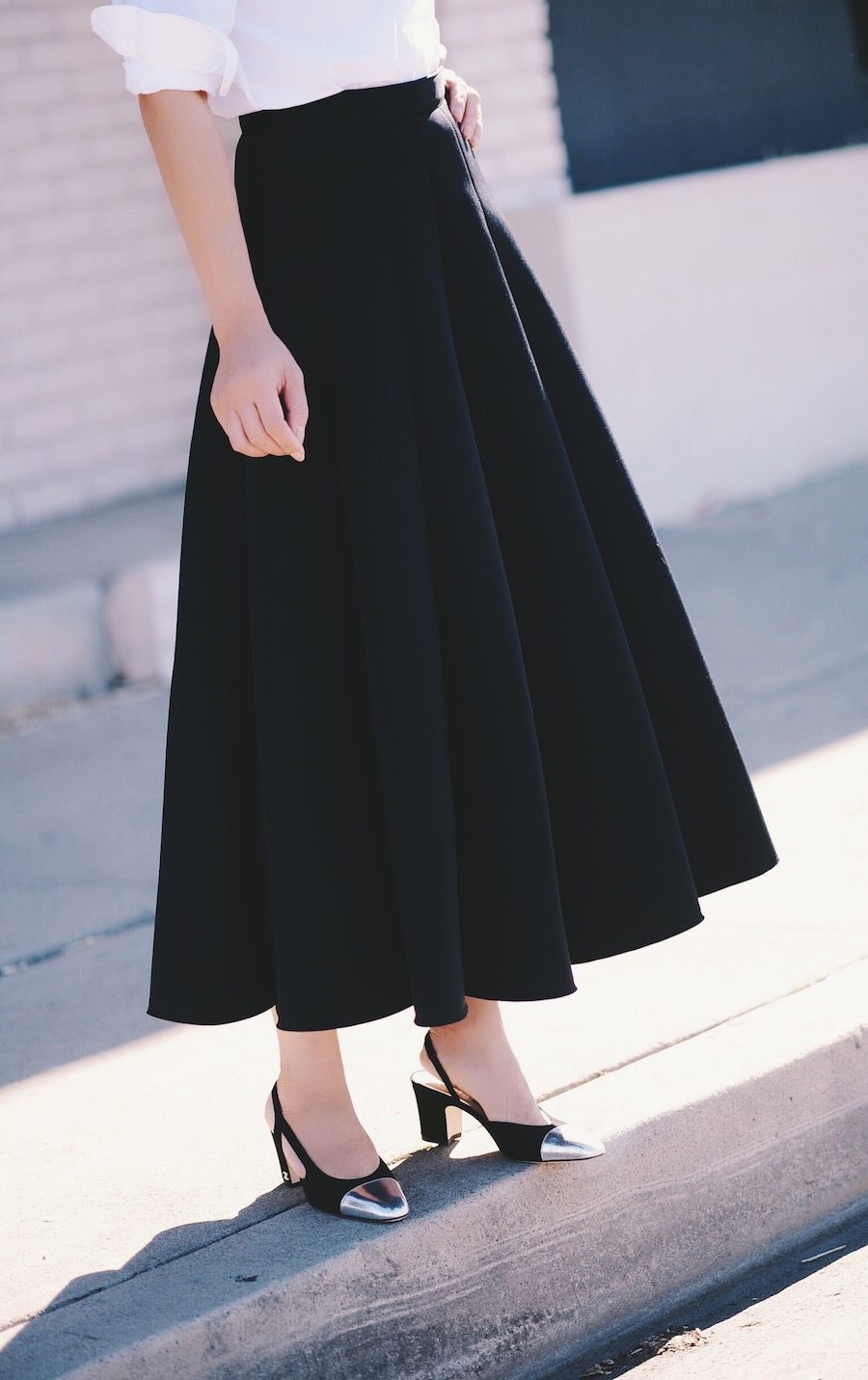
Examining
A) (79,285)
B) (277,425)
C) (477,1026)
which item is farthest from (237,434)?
(79,285)

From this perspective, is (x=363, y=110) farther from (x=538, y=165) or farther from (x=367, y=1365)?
(x=538, y=165)

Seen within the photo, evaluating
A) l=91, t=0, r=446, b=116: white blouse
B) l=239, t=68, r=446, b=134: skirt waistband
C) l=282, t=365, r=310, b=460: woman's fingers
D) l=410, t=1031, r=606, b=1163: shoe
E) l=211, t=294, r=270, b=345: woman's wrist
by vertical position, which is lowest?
l=410, t=1031, r=606, b=1163: shoe

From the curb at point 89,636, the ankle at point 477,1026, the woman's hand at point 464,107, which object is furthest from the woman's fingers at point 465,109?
the curb at point 89,636

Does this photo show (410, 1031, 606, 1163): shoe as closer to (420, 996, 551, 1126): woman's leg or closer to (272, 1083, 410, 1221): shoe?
(420, 996, 551, 1126): woman's leg

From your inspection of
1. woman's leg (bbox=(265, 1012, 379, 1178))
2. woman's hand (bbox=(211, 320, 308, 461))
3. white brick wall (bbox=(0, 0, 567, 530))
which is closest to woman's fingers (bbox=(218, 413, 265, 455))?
woman's hand (bbox=(211, 320, 308, 461))

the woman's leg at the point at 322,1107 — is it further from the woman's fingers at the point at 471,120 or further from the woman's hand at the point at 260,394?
the woman's fingers at the point at 471,120

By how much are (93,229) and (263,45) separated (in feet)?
15.0

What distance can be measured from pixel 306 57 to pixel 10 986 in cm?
166

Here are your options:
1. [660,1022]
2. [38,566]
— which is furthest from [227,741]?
[38,566]

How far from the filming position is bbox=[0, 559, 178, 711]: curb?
4555mm

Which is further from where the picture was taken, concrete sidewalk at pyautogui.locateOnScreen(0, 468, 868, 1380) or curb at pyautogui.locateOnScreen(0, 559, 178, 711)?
curb at pyautogui.locateOnScreen(0, 559, 178, 711)

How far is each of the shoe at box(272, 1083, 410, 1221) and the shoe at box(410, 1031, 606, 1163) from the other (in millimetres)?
117

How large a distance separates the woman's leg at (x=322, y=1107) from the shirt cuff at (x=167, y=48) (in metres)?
1.00

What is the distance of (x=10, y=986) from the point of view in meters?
2.84
